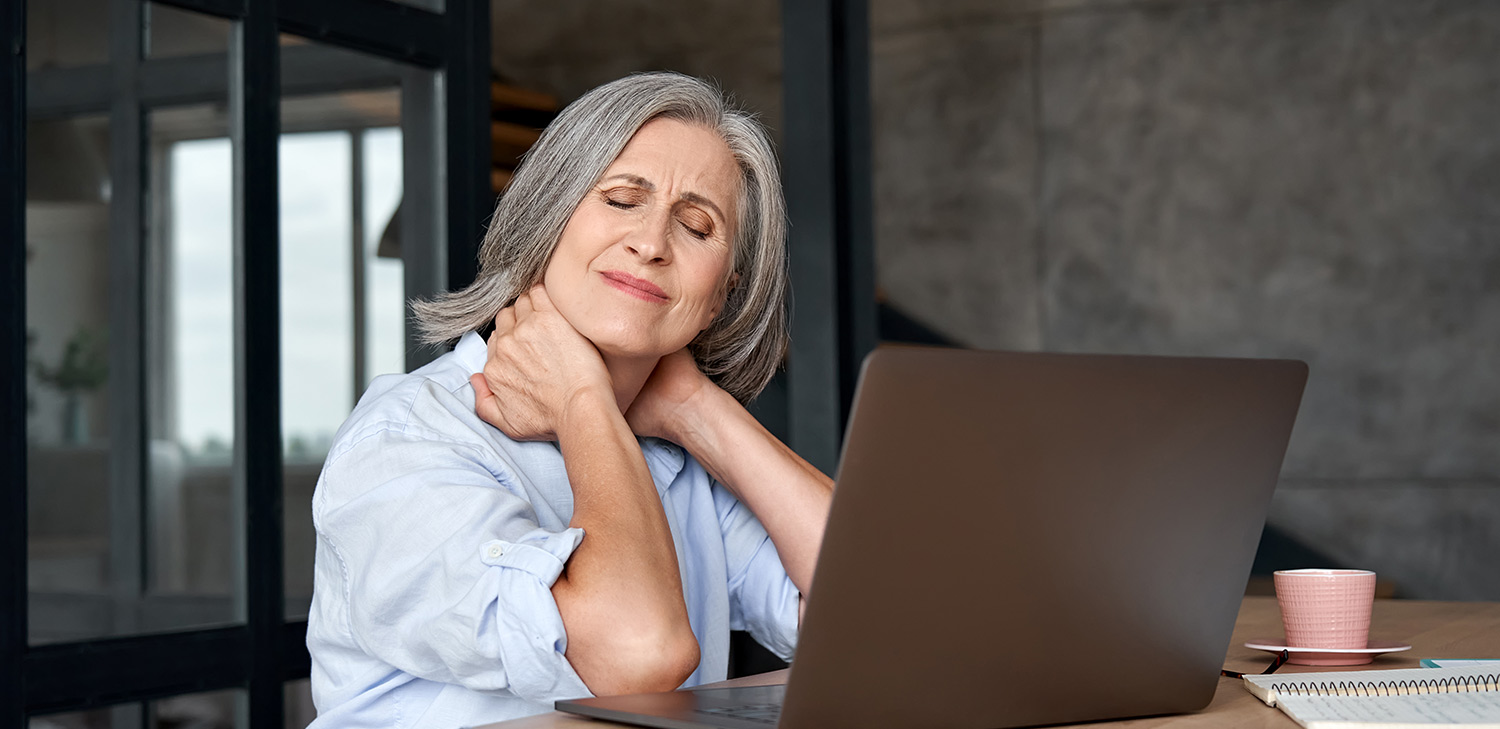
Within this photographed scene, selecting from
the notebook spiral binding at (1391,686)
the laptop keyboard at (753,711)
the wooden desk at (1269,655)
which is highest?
the laptop keyboard at (753,711)

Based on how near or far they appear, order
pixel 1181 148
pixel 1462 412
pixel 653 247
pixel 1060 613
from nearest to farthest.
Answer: pixel 1060 613 < pixel 653 247 < pixel 1462 412 < pixel 1181 148

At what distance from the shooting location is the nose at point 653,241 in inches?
54.6

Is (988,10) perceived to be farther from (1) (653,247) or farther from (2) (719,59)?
(1) (653,247)

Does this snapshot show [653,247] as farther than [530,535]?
Yes

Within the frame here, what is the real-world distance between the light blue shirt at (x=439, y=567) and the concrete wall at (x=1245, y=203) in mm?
4214

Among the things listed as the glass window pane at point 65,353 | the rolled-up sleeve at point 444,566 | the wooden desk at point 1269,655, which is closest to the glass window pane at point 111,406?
the glass window pane at point 65,353

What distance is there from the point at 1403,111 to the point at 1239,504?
4723 millimetres

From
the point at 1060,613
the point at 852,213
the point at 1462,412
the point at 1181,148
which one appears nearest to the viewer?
the point at 1060,613

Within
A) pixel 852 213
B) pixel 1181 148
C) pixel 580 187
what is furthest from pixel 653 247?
pixel 1181 148

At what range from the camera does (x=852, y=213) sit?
9.50 ft

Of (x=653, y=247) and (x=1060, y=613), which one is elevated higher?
(x=653, y=247)

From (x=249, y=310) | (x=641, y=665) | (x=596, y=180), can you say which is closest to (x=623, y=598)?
(x=641, y=665)

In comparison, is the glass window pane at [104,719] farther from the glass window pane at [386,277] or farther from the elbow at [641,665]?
the elbow at [641,665]

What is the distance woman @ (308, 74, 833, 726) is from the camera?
1084mm
